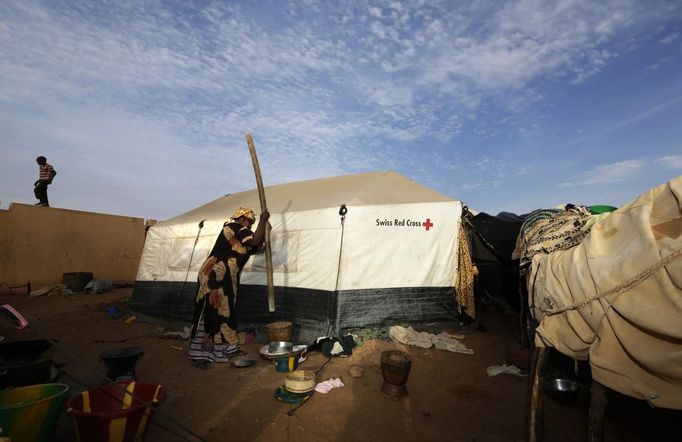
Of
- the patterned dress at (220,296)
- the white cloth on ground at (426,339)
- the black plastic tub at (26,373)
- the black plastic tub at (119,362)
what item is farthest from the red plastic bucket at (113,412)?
the white cloth on ground at (426,339)

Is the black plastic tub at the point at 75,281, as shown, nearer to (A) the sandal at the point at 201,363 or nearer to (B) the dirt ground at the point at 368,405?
(B) the dirt ground at the point at 368,405

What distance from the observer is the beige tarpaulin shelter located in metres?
1.78

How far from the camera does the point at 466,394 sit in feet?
14.0

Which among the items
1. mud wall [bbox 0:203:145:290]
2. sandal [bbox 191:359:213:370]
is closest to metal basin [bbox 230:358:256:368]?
sandal [bbox 191:359:213:370]

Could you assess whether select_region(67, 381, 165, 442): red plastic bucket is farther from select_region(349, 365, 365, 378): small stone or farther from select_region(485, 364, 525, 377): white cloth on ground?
select_region(485, 364, 525, 377): white cloth on ground

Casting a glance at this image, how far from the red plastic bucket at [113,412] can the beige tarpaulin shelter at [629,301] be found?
2987 mm

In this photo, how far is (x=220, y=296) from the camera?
5191mm

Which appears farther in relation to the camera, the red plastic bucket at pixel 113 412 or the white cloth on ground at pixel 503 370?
the white cloth on ground at pixel 503 370

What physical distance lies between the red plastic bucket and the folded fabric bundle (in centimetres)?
181

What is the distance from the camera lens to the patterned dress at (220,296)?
5195 mm

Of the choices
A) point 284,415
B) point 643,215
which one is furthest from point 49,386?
point 643,215

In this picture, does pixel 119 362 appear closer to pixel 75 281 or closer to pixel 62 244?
pixel 75 281

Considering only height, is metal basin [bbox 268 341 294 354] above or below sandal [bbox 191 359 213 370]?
above

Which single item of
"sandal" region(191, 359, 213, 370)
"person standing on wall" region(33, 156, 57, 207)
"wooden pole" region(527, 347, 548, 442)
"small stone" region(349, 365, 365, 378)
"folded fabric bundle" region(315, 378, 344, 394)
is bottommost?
"sandal" region(191, 359, 213, 370)
